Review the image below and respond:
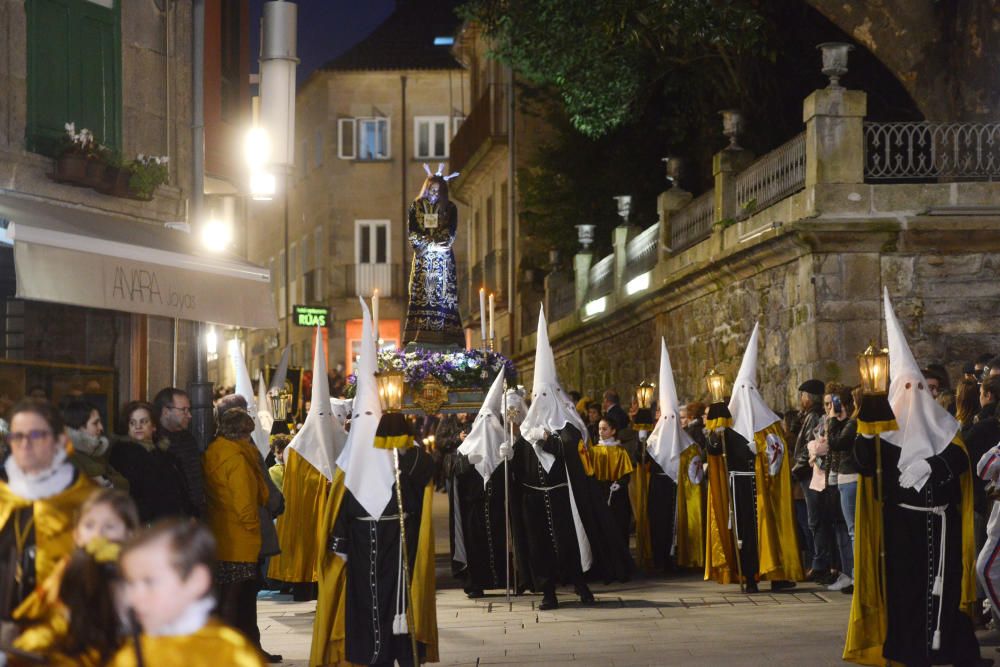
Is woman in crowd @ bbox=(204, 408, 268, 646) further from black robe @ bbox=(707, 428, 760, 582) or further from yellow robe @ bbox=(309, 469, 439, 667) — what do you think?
black robe @ bbox=(707, 428, 760, 582)

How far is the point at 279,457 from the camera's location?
15.9m

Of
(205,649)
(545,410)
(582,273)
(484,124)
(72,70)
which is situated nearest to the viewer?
(205,649)

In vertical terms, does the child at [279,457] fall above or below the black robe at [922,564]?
above

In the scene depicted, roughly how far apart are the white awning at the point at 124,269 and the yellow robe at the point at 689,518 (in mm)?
4582

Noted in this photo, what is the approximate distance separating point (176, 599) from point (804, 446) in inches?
446

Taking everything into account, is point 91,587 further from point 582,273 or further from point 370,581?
point 582,273

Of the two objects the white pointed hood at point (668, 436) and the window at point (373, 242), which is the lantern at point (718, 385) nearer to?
the white pointed hood at point (668, 436)

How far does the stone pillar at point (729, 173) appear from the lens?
2111 centimetres

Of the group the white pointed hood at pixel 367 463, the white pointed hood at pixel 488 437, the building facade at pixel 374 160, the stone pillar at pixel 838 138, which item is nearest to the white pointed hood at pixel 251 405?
the white pointed hood at pixel 488 437

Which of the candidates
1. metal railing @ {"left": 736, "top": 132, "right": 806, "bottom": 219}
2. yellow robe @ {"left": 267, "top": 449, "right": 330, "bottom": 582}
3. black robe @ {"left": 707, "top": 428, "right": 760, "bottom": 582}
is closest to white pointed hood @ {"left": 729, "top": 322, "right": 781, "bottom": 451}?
black robe @ {"left": 707, "top": 428, "right": 760, "bottom": 582}

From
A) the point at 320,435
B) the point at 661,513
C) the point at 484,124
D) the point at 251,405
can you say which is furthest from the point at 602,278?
the point at 320,435

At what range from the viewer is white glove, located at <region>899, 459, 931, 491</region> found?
9789 mm

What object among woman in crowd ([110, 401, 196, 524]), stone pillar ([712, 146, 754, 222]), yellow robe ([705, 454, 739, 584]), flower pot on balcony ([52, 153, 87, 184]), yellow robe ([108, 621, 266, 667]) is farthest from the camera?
stone pillar ([712, 146, 754, 222])

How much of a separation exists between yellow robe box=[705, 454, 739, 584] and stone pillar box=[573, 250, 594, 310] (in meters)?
17.0
